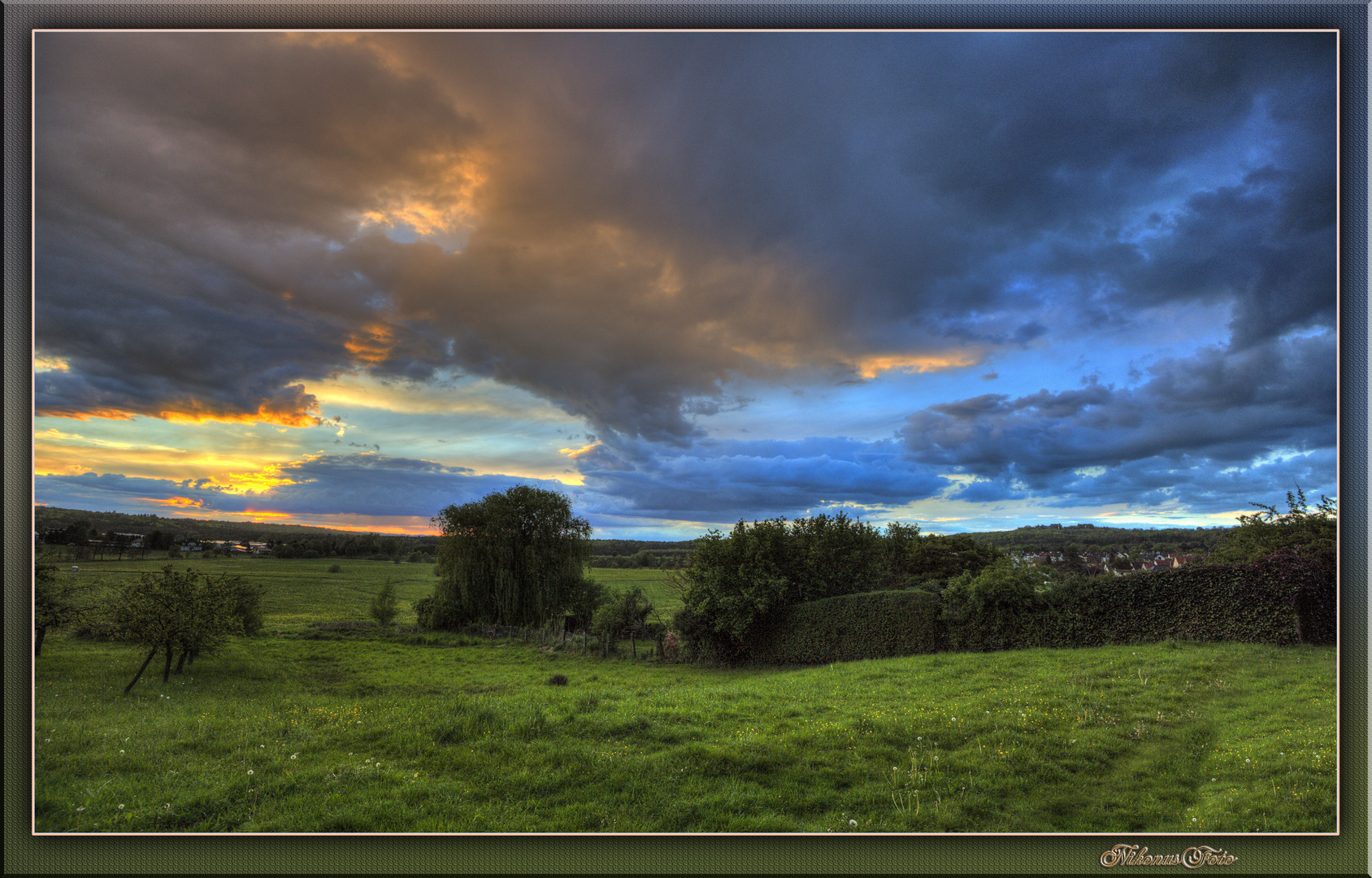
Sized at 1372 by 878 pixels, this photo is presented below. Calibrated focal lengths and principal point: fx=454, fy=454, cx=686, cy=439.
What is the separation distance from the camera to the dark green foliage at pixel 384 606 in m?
15.8

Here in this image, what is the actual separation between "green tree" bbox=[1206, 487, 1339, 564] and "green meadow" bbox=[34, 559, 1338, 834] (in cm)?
152

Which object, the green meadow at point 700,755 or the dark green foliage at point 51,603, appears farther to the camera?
the dark green foliage at point 51,603

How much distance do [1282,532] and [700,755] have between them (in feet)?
30.0

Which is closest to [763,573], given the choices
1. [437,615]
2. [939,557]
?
[939,557]

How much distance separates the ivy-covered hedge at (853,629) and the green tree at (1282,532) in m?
5.09

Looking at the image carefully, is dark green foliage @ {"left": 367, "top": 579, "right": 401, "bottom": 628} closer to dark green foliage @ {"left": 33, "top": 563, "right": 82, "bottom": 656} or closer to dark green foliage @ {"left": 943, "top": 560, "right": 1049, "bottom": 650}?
dark green foliage @ {"left": 33, "top": 563, "right": 82, "bottom": 656}

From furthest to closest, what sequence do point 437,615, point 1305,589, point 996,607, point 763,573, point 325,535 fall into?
point 437,615 < point 763,573 < point 325,535 < point 996,607 < point 1305,589

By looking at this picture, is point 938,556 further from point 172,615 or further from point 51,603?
point 51,603

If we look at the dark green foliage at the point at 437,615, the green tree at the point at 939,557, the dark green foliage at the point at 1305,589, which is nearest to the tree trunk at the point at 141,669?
the dark green foliage at the point at 437,615

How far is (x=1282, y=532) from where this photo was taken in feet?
22.0

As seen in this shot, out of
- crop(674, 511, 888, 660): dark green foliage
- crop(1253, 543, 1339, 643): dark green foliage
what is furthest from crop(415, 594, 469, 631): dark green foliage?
crop(1253, 543, 1339, 643): dark green foliage

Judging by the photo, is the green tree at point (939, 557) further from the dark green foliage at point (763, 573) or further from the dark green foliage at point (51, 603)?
the dark green foliage at point (51, 603)

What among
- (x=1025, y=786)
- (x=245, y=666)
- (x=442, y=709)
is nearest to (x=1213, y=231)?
(x=1025, y=786)

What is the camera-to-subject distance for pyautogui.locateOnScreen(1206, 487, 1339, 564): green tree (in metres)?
4.88
